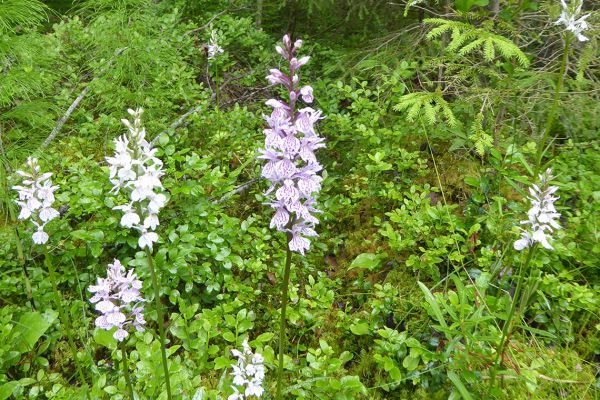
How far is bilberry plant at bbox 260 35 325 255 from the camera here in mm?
1698

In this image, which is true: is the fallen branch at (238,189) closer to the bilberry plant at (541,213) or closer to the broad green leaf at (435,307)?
the broad green leaf at (435,307)

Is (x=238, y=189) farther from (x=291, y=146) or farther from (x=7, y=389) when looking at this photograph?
(x=291, y=146)

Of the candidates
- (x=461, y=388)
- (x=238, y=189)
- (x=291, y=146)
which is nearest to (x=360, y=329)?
(x=461, y=388)

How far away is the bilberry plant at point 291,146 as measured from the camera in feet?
5.57

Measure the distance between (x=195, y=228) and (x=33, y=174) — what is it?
4.76ft

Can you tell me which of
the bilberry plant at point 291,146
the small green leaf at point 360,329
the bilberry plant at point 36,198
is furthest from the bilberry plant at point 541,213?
the bilberry plant at point 36,198

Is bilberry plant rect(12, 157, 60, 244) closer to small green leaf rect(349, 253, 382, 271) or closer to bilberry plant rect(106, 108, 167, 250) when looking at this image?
bilberry plant rect(106, 108, 167, 250)

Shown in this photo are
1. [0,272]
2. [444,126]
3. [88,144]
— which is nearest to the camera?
[0,272]

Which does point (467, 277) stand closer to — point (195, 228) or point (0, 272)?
point (195, 228)

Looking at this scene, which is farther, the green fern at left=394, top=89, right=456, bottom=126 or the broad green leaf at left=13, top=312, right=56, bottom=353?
the green fern at left=394, top=89, right=456, bottom=126

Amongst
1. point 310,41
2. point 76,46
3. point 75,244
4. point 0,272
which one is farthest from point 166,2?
point 0,272

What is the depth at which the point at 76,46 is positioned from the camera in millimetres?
5973

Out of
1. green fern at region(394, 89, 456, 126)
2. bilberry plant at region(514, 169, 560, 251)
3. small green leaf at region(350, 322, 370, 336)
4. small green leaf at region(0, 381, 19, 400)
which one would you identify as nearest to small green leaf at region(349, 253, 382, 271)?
small green leaf at region(350, 322, 370, 336)

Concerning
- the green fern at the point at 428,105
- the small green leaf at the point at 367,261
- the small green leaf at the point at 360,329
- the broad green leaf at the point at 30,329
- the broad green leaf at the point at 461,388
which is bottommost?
the small green leaf at the point at 367,261
